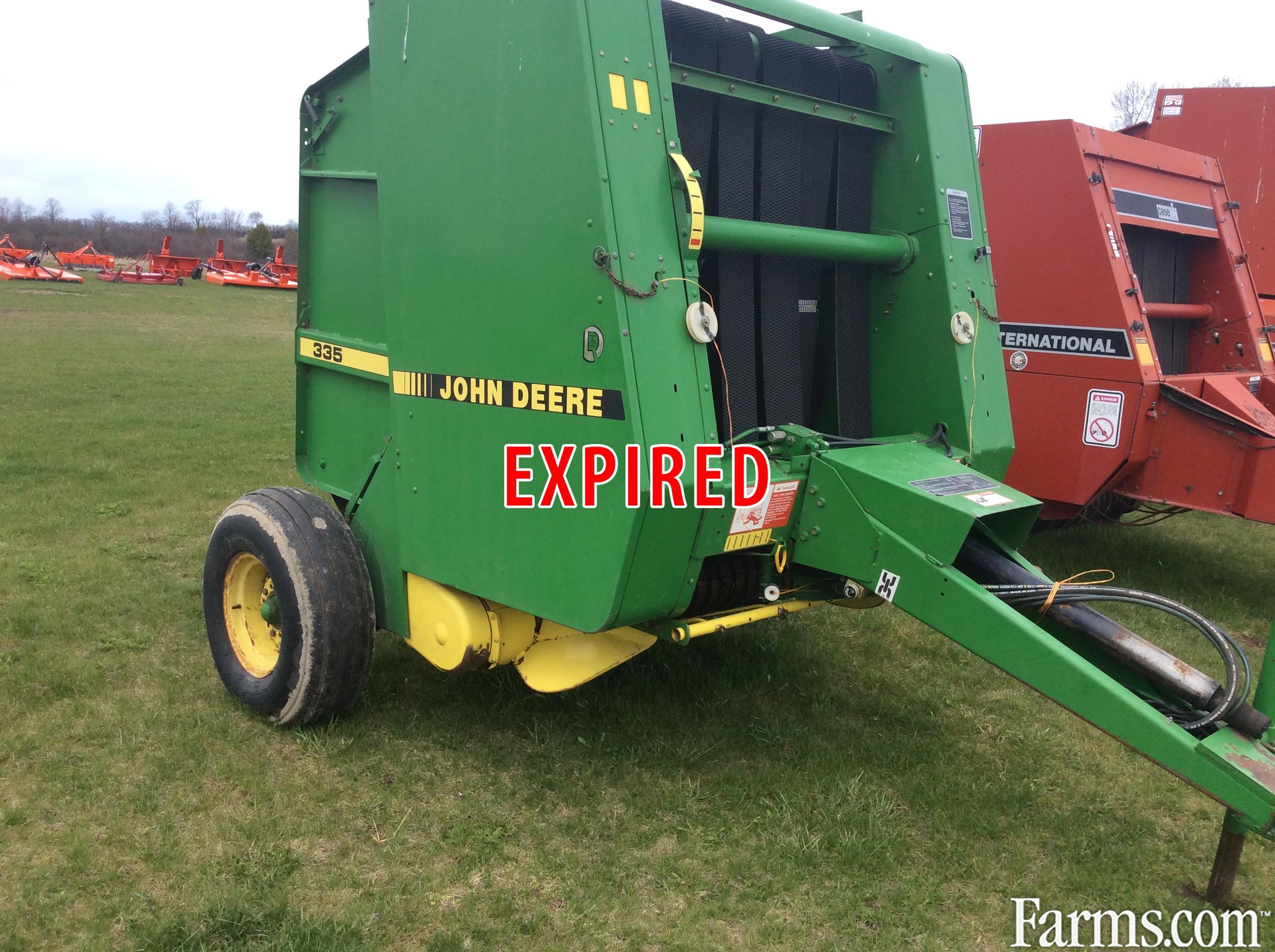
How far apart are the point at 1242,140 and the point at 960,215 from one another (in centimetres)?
536

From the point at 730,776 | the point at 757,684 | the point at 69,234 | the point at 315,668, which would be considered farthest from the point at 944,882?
the point at 69,234

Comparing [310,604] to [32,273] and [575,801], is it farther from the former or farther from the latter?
[32,273]

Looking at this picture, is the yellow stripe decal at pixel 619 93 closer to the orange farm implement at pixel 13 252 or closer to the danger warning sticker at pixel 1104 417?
the danger warning sticker at pixel 1104 417

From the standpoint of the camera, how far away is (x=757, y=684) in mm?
3949

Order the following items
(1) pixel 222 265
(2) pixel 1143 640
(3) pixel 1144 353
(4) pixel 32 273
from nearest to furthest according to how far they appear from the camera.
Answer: (2) pixel 1143 640
(3) pixel 1144 353
(4) pixel 32 273
(1) pixel 222 265

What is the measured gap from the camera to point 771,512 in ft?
9.43

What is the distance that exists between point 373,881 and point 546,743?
0.85m

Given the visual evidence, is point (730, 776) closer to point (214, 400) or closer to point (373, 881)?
point (373, 881)

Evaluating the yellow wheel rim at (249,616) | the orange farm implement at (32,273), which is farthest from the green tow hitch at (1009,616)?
the orange farm implement at (32,273)

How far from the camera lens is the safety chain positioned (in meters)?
2.50

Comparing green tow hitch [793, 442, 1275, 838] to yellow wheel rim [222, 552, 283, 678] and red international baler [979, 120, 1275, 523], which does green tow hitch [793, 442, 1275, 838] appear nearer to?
yellow wheel rim [222, 552, 283, 678]

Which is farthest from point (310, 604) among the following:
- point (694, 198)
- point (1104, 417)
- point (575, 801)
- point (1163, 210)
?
point (1163, 210)

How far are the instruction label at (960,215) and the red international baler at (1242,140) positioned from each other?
5.00 m

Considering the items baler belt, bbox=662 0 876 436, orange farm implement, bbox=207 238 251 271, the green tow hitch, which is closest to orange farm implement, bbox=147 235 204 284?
orange farm implement, bbox=207 238 251 271
